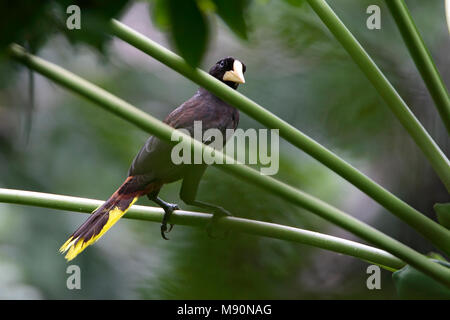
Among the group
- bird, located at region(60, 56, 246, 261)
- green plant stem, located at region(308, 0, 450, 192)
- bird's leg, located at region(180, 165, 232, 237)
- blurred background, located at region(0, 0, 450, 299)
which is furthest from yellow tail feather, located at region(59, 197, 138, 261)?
green plant stem, located at region(308, 0, 450, 192)

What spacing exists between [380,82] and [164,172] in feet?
1.17

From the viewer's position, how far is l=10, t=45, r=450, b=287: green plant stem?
57 centimetres

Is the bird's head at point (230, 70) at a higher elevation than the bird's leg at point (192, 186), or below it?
higher

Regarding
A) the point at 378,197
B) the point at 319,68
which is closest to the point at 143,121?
the point at 378,197

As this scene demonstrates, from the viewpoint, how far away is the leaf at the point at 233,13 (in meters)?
0.50

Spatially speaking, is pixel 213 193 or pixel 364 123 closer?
pixel 213 193

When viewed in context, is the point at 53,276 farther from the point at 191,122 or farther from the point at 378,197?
the point at 378,197

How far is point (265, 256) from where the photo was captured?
118 centimetres

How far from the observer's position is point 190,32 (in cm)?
46

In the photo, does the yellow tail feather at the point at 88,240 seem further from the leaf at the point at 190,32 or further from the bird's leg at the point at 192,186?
the leaf at the point at 190,32

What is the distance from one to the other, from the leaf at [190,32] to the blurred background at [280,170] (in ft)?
1.46

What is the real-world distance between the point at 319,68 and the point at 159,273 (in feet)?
1.94

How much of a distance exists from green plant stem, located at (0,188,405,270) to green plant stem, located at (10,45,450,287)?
6cm

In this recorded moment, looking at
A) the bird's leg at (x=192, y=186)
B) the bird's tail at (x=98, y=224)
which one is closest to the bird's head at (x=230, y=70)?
the bird's leg at (x=192, y=186)
